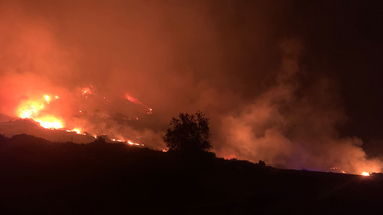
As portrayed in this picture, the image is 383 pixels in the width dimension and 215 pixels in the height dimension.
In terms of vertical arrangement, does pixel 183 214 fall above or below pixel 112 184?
below

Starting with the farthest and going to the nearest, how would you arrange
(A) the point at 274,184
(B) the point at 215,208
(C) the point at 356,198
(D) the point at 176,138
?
(D) the point at 176,138, (A) the point at 274,184, (C) the point at 356,198, (B) the point at 215,208

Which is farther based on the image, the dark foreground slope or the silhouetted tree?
the silhouetted tree

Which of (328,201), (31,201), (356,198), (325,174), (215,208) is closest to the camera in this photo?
(31,201)

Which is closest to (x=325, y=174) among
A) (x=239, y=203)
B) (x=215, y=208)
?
(x=239, y=203)

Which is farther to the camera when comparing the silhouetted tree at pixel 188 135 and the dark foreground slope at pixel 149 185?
the silhouetted tree at pixel 188 135

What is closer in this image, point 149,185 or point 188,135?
point 149,185

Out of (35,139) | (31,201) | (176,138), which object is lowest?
(31,201)

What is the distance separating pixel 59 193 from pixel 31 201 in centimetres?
287

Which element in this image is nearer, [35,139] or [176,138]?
[35,139]

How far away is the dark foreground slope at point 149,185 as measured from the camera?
29656 mm

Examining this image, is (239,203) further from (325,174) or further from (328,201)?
(325,174)

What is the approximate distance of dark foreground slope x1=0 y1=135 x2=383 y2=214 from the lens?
97.3 feet

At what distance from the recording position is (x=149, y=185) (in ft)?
115

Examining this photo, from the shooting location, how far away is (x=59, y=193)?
30438 mm
